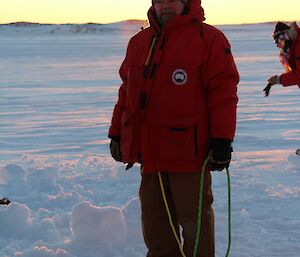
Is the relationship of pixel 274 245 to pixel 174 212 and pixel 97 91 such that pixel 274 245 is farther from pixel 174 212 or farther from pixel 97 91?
pixel 97 91

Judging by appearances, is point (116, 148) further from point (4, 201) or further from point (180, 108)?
point (4, 201)

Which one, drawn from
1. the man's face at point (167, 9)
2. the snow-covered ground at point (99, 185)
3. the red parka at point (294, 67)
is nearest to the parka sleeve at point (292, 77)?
the red parka at point (294, 67)

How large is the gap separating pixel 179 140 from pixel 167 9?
2.05ft

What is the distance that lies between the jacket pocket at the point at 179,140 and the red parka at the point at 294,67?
3.17 meters

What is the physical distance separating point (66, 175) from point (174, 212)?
2816 millimetres

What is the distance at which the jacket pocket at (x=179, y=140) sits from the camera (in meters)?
2.81

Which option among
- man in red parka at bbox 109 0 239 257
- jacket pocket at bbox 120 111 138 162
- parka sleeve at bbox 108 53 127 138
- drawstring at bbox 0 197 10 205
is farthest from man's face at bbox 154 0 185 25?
drawstring at bbox 0 197 10 205

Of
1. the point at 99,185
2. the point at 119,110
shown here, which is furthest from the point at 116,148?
the point at 99,185

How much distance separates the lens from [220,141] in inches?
108

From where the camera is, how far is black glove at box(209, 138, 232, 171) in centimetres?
276

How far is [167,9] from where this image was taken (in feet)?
9.31

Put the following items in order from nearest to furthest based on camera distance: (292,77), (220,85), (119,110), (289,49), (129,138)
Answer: (220,85)
(129,138)
(119,110)
(289,49)
(292,77)

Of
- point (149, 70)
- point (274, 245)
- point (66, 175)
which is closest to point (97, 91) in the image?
point (66, 175)

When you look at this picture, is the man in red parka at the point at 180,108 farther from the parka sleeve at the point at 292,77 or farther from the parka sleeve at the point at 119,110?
the parka sleeve at the point at 292,77
